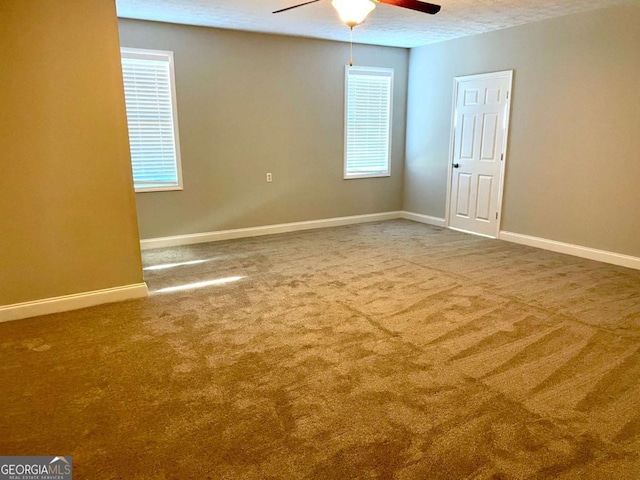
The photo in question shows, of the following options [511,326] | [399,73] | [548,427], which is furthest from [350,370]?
[399,73]

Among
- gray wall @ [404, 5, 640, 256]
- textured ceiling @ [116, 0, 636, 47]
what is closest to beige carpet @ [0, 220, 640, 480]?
gray wall @ [404, 5, 640, 256]

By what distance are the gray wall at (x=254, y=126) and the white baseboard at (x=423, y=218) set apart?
37.3 inches

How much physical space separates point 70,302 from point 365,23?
4.37m

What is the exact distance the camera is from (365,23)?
5113 mm

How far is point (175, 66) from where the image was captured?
5.19 m

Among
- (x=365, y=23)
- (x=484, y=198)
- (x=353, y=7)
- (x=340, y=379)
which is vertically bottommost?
(x=340, y=379)

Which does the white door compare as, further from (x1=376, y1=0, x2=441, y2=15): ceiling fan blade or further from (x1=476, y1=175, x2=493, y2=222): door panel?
(x1=376, y1=0, x2=441, y2=15): ceiling fan blade

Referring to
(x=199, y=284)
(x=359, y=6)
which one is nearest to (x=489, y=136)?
(x=359, y=6)

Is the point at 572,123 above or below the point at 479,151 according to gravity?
above

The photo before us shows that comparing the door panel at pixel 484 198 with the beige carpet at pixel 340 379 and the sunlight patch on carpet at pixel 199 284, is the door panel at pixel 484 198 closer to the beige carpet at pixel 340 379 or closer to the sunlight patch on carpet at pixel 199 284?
the beige carpet at pixel 340 379

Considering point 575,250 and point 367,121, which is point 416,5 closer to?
point 575,250

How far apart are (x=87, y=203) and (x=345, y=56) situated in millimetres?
4403

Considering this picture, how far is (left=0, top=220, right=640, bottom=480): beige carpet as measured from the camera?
1892mm

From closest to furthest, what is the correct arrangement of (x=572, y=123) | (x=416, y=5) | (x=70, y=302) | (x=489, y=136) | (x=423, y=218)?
(x=416, y=5), (x=70, y=302), (x=572, y=123), (x=489, y=136), (x=423, y=218)
